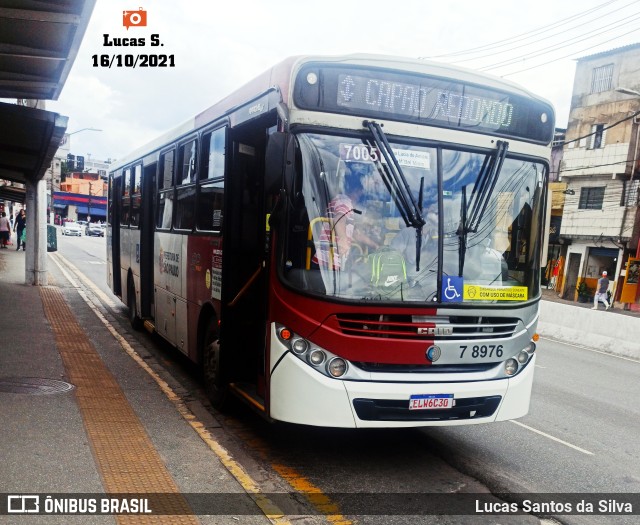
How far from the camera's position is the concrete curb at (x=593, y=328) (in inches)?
553

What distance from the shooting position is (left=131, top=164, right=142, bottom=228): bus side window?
36.3 ft

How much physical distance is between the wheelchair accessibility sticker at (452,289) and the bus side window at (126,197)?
8.46 metres

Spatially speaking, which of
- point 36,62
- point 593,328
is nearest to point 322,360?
point 36,62

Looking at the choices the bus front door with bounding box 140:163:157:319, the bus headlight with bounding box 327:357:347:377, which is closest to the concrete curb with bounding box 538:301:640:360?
the bus front door with bounding box 140:163:157:319

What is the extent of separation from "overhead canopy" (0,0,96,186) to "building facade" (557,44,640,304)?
2699 centimetres

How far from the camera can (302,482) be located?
5.08 meters

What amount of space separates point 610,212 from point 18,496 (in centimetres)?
3313

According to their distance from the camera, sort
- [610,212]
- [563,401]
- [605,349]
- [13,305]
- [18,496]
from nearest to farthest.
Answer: [18,496], [563,401], [13,305], [605,349], [610,212]

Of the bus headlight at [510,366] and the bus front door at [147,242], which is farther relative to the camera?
the bus front door at [147,242]

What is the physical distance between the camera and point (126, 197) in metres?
12.3

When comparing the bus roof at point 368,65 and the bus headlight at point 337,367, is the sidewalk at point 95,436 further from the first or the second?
the bus roof at point 368,65

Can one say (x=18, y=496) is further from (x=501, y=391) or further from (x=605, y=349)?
(x=605, y=349)

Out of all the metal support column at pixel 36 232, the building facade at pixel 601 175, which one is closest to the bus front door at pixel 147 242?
the metal support column at pixel 36 232

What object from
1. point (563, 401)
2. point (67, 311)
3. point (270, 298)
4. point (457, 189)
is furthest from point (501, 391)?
point (67, 311)
